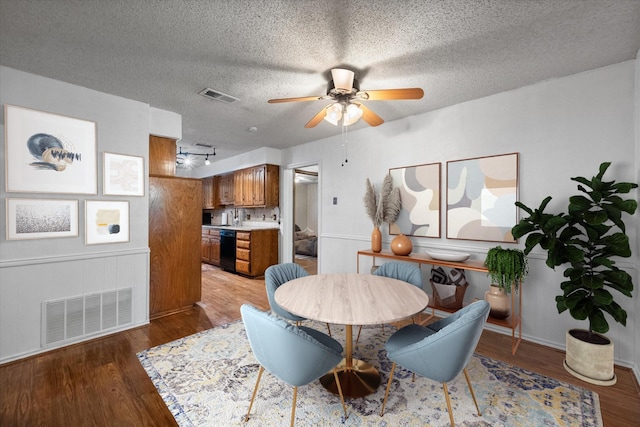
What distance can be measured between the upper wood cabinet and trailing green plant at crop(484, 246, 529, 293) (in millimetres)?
3950

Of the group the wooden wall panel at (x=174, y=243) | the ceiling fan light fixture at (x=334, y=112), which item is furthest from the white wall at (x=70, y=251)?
the ceiling fan light fixture at (x=334, y=112)

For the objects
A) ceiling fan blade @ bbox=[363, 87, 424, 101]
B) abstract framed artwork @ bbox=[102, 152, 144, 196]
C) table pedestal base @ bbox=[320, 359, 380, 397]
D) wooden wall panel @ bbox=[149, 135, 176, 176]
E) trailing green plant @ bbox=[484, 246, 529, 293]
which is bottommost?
table pedestal base @ bbox=[320, 359, 380, 397]

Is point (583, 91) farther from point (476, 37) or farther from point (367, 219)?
point (367, 219)

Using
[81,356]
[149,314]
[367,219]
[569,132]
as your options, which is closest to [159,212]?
[149,314]

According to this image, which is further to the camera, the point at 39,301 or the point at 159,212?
the point at 159,212

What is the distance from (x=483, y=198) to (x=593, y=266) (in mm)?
1066

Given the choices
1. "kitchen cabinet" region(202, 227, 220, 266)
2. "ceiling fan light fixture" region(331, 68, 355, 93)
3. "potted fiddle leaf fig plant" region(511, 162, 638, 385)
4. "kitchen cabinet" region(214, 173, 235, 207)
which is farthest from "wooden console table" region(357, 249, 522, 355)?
"kitchen cabinet" region(214, 173, 235, 207)

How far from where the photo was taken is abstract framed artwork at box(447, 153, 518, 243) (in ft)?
9.21

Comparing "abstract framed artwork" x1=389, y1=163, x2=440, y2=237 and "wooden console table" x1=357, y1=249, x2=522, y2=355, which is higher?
"abstract framed artwork" x1=389, y1=163, x2=440, y2=237

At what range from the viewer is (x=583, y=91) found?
245cm

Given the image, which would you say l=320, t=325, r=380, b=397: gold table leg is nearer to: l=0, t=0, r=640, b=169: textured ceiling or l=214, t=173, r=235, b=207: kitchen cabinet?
l=0, t=0, r=640, b=169: textured ceiling

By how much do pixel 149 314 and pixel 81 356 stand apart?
2.67 feet

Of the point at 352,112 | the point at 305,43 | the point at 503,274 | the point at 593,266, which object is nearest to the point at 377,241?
the point at 503,274

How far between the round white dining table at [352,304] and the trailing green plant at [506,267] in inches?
35.3
